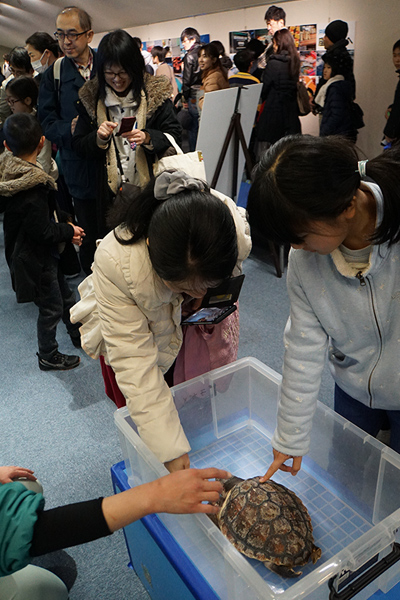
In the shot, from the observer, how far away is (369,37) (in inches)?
151

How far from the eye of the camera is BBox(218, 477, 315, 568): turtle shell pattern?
99 cm

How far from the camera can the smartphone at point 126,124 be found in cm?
181

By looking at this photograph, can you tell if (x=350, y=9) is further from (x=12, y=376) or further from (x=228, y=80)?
(x=12, y=376)

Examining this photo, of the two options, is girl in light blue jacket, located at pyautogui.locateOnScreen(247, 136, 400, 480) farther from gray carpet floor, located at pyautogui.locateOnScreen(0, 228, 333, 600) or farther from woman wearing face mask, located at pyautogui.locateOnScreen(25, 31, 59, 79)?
woman wearing face mask, located at pyautogui.locateOnScreen(25, 31, 59, 79)

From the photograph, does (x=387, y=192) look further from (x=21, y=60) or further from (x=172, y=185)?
(x=21, y=60)

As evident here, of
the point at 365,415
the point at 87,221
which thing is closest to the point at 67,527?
the point at 365,415

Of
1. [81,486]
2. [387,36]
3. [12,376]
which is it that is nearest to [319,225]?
[81,486]

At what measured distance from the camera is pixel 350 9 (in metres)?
3.84

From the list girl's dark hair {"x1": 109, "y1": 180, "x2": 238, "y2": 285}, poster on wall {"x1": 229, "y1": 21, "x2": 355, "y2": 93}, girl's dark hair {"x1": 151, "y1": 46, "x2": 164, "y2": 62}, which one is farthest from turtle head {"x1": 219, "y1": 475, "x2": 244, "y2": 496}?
girl's dark hair {"x1": 151, "y1": 46, "x2": 164, "y2": 62}

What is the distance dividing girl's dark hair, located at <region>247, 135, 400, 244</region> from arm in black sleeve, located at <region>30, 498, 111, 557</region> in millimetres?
558

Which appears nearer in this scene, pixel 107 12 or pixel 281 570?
pixel 281 570

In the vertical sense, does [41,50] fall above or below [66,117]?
above

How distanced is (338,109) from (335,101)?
0.20 feet

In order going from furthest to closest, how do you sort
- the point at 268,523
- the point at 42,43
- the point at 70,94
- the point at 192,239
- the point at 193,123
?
the point at 193,123
the point at 42,43
the point at 70,94
the point at 268,523
the point at 192,239
